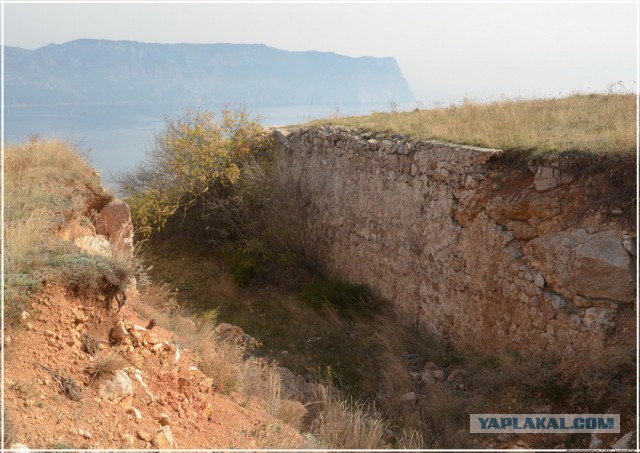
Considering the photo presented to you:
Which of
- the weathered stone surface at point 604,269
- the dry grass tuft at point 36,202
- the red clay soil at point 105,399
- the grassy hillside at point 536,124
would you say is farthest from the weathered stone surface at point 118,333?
the grassy hillside at point 536,124

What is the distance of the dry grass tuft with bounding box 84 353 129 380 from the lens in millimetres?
3986

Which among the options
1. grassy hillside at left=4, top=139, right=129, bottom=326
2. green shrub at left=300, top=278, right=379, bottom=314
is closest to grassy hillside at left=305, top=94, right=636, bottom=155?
green shrub at left=300, top=278, right=379, bottom=314

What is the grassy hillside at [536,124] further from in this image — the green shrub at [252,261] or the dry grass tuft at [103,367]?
the dry grass tuft at [103,367]

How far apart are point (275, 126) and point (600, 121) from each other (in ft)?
26.6

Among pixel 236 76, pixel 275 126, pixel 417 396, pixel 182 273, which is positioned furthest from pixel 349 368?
pixel 236 76

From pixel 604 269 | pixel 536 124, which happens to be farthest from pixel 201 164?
pixel 604 269

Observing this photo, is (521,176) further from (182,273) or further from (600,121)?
(182,273)

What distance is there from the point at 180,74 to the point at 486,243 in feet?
164

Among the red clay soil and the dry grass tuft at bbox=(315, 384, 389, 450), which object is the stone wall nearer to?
the dry grass tuft at bbox=(315, 384, 389, 450)

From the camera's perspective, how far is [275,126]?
13.4 metres

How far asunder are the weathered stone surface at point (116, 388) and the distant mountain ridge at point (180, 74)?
41.6 m

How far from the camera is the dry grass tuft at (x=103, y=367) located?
13.1ft

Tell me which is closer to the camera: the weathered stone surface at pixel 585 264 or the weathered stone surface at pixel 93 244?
the weathered stone surface at pixel 585 264

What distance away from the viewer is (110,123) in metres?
40.9
